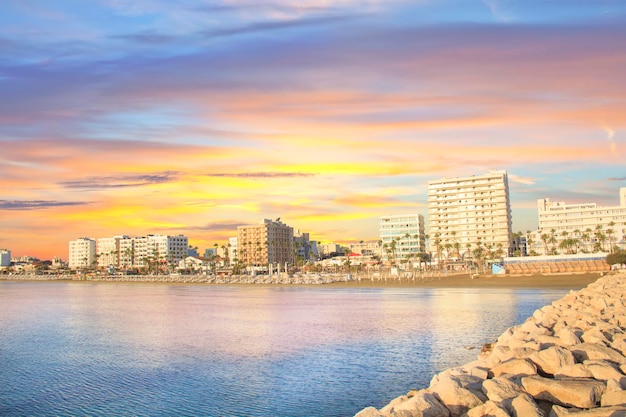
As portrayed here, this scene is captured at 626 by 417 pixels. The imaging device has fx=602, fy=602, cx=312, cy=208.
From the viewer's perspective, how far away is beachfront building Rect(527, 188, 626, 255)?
163 m

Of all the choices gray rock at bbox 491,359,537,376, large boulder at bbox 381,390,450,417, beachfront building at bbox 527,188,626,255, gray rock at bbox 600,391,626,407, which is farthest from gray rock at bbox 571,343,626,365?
beachfront building at bbox 527,188,626,255

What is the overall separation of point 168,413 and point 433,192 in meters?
164

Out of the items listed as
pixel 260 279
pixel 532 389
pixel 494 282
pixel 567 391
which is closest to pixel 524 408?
pixel 567 391

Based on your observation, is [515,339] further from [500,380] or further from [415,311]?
[415,311]

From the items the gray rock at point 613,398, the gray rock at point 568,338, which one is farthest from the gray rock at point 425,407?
the gray rock at point 568,338

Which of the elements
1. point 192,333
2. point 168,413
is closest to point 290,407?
point 168,413

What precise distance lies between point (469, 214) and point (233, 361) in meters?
151

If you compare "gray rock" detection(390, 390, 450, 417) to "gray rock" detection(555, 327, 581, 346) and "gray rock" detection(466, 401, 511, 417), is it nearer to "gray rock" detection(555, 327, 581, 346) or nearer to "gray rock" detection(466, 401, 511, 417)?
"gray rock" detection(466, 401, 511, 417)

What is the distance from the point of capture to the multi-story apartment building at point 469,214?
166875 millimetres

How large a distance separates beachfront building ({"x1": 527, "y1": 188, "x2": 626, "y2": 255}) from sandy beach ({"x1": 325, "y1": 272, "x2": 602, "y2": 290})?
56.6 meters

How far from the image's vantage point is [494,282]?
99750mm

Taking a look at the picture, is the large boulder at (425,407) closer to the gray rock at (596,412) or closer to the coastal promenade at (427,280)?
the gray rock at (596,412)

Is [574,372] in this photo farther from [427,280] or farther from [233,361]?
[427,280]

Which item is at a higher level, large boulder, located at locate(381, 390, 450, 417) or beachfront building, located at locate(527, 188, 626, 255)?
beachfront building, located at locate(527, 188, 626, 255)
